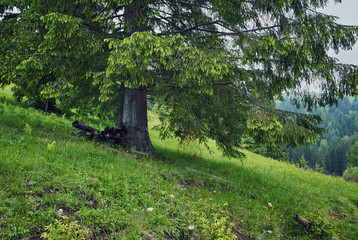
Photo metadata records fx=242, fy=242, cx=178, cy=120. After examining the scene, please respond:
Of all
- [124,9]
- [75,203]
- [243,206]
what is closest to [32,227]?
[75,203]

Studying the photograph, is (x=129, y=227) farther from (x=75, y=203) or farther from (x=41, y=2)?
(x=41, y=2)

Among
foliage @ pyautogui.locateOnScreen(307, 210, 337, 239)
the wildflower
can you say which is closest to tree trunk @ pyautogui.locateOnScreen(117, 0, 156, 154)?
the wildflower

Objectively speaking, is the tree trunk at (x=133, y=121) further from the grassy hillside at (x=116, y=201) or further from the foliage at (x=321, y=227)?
the foliage at (x=321, y=227)

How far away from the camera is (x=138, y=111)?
332 inches

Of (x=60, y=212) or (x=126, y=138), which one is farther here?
(x=126, y=138)

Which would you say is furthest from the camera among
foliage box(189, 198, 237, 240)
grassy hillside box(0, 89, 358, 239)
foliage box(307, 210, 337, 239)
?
foliage box(307, 210, 337, 239)

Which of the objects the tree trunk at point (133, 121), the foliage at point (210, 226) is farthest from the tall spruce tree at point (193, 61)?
the foliage at point (210, 226)

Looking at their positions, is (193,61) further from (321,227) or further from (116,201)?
(321,227)

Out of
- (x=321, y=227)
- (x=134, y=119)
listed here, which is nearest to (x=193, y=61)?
(x=134, y=119)

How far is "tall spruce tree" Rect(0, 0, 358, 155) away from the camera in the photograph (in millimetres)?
6184

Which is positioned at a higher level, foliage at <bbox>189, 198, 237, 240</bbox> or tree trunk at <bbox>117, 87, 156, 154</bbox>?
tree trunk at <bbox>117, 87, 156, 154</bbox>

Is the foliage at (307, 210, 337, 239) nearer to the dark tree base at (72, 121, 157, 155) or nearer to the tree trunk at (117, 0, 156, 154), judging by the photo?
the dark tree base at (72, 121, 157, 155)

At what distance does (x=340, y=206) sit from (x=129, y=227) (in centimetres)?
941

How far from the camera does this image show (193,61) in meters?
6.11
